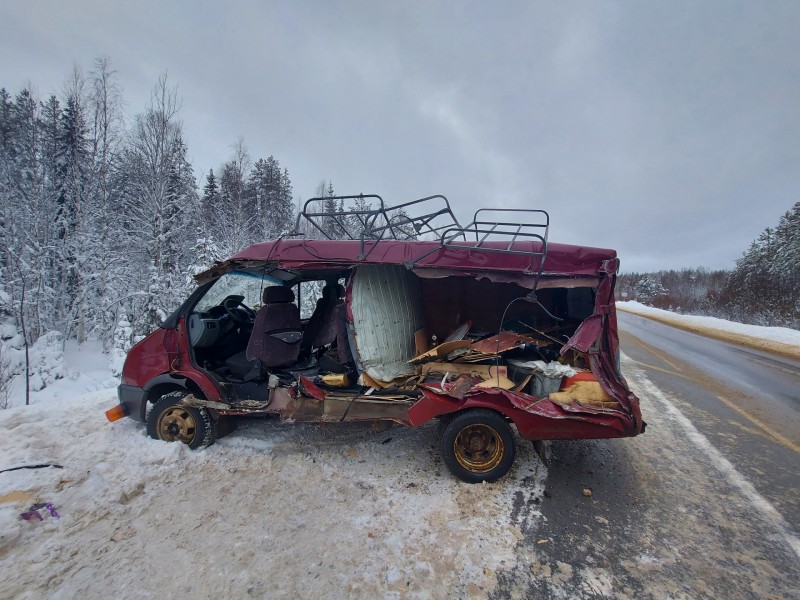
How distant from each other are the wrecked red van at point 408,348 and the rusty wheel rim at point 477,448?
0.01 metres

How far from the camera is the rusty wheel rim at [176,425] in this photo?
14.5ft

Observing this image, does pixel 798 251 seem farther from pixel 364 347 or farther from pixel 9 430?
pixel 9 430

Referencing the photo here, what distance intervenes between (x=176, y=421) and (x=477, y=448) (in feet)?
11.6

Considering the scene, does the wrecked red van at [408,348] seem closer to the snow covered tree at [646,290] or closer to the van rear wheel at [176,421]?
the van rear wheel at [176,421]

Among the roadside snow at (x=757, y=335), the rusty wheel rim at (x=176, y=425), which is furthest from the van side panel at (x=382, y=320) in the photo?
the roadside snow at (x=757, y=335)

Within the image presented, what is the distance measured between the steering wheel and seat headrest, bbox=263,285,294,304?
0.76 m

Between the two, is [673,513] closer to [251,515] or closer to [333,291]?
[251,515]

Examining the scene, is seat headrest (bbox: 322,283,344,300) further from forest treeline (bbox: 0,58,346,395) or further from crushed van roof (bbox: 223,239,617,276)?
forest treeline (bbox: 0,58,346,395)

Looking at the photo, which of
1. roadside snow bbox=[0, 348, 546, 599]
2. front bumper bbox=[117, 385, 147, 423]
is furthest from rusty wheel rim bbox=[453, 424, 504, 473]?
front bumper bbox=[117, 385, 147, 423]

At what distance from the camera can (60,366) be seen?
1366cm

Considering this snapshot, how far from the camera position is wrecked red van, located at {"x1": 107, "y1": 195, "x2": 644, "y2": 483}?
11.9 ft

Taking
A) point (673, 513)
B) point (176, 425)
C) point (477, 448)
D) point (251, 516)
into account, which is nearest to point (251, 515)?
point (251, 516)

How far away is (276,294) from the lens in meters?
4.95

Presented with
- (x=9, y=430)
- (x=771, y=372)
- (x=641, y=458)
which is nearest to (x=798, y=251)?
(x=771, y=372)
